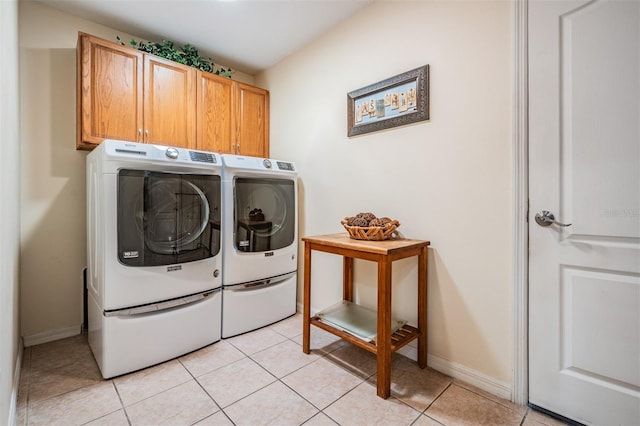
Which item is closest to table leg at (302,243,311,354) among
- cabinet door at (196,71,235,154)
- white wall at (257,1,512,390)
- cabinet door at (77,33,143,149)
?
white wall at (257,1,512,390)

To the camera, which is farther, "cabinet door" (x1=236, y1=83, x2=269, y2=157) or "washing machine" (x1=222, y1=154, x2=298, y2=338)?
"cabinet door" (x1=236, y1=83, x2=269, y2=157)

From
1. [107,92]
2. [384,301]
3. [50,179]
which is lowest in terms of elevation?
[384,301]

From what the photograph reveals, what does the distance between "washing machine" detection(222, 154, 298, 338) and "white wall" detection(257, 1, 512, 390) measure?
392 mm

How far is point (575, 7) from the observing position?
4.26 ft

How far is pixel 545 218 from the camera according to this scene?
1375 mm

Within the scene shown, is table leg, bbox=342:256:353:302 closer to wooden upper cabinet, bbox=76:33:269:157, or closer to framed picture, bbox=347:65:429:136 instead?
framed picture, bbox=347:65:429:136

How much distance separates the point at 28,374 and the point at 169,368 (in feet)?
2.64

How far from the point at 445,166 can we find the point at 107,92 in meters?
2.39

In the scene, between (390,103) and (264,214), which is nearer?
(390,103)

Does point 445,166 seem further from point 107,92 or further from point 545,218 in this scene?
point 107,92

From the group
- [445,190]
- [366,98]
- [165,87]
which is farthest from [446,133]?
[165,87]

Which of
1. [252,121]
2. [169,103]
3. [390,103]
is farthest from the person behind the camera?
[252,121]

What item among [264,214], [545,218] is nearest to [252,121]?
[264,214]

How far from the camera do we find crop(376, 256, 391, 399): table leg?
59.2 inches
